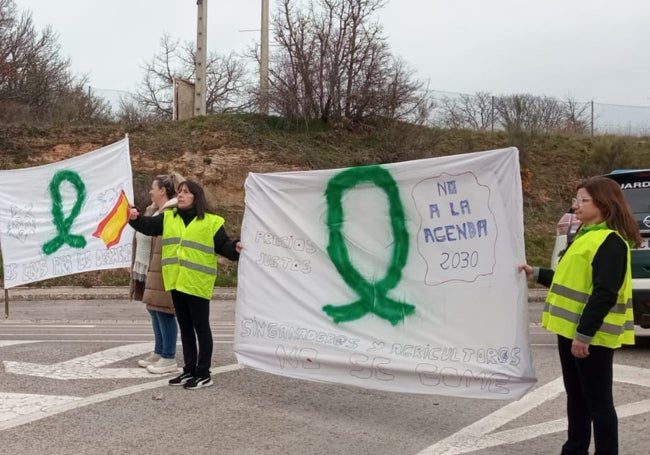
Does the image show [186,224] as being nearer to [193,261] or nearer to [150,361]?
[193,261]

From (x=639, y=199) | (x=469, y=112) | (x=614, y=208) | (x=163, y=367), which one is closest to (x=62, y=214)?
(x=163, y=367)

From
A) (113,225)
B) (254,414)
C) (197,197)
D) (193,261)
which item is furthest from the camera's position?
(113,225)

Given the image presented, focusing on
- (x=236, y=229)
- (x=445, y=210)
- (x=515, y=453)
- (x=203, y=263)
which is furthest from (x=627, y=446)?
(x=236, y=229)

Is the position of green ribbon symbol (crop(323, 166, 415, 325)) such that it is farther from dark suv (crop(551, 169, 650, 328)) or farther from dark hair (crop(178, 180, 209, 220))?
dark suv (crop(551, 169, 650, 328))

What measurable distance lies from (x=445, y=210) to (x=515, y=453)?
1.79 metres

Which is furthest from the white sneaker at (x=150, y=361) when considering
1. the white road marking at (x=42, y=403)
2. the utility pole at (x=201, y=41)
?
the utility pole at (x=201, y=41)

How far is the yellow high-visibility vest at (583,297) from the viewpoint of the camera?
4148mm

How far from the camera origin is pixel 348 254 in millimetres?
5762

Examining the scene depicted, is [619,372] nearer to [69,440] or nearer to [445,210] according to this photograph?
[445,210]

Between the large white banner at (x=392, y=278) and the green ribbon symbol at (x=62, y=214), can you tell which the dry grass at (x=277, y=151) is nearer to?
the green ribbon symbol at (x=62, y=214)

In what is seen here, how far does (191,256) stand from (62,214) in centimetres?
330

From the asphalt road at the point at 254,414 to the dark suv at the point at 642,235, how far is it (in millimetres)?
609

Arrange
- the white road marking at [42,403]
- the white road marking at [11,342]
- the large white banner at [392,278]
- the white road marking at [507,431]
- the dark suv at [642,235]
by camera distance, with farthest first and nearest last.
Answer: the white road marking at [11,342] < the dark suv at [642,235] < the white road marking at [42,403] < the large white banner at [392,278] < the white road marking at [507,431]

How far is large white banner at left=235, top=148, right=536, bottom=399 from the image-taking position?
500cm
